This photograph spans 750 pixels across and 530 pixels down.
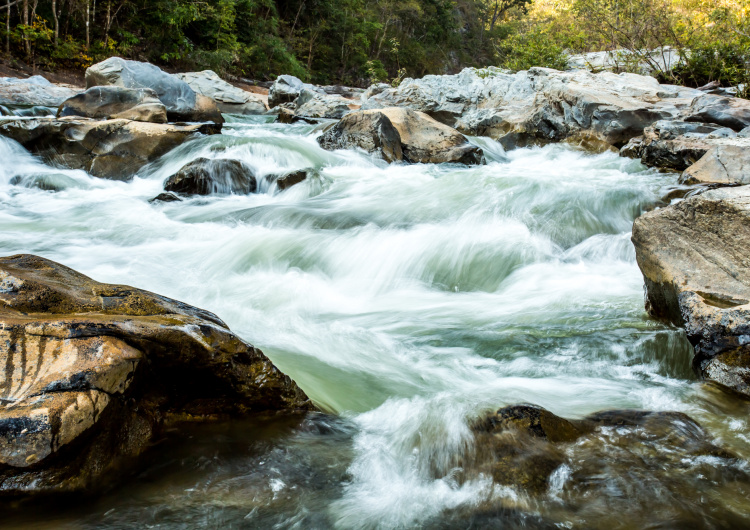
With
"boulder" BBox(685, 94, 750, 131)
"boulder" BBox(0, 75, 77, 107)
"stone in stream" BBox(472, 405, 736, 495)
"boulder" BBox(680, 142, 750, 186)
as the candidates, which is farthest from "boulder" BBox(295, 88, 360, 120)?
"stone in stream" BBox(472, 405, 736, 495)

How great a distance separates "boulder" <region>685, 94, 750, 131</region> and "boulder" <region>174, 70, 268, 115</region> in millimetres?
11946

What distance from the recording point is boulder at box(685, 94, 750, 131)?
31.3ft

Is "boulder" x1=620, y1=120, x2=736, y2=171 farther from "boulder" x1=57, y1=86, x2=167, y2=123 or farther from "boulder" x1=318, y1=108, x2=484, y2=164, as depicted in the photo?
"boulder" x1=57, y1=86, x2=167, y2=123

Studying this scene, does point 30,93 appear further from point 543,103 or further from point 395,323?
point 395,323

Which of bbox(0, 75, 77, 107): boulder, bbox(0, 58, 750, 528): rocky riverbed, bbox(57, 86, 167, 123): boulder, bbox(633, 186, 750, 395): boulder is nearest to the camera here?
bbox(0, 58, 750, 528): rocky riverbed

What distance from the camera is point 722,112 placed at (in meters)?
9.67

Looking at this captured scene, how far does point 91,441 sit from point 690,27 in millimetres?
16835

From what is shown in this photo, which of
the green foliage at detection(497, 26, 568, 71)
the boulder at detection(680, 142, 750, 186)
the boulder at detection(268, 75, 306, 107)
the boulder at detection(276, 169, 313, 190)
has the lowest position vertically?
the boulder at detection(276, 169, 313, 190)

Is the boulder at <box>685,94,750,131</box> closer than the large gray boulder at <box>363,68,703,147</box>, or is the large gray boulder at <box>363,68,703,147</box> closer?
the boulder at <box>685,94,750,131</box>

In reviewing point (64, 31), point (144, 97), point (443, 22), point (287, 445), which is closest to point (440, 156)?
point (144, 97)

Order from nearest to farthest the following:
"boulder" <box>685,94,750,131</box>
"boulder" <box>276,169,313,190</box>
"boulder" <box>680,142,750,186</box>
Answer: "boulder" <box>680,142,750,186</box>, "boulder" <box>276,169,313,190</box>, "boulder" <box>685,94,750,131</box>

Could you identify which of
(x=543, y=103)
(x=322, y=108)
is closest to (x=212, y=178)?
(x=322, y=108)

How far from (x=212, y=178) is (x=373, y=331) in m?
5.10

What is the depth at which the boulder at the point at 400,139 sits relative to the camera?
31.9 ft
